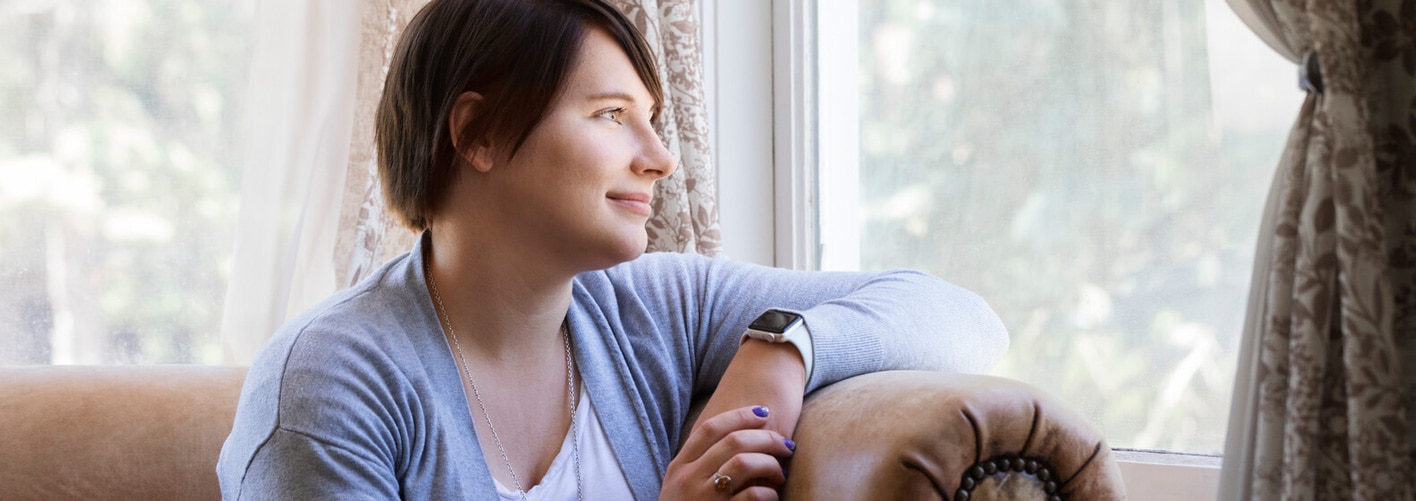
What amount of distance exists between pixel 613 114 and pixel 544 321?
0.27m

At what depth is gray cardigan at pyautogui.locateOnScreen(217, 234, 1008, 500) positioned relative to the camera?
1126 mm

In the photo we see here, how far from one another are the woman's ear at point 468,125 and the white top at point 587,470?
0.32 m

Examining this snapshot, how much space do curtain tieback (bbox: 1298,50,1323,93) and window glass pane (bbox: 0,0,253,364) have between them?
1.93 m

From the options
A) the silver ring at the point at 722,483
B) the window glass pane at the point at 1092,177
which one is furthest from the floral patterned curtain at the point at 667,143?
the silver ring at the point at 722,483

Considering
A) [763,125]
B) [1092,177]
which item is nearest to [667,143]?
[763,125]

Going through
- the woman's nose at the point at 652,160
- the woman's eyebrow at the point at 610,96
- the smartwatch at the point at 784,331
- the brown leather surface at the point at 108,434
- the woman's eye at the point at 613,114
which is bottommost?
the brown leather surface at the point at 108,434

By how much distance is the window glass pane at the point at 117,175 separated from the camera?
2107 mm

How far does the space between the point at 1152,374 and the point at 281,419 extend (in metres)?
1.30

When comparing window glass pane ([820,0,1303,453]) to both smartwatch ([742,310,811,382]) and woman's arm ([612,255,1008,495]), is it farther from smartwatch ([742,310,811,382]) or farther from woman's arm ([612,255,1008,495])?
smartwatch ([742,310,811,382])

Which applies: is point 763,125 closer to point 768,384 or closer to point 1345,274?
point 768,384

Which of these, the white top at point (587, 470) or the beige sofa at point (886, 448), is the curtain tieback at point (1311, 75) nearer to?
the beige sofa at point (886, 448)

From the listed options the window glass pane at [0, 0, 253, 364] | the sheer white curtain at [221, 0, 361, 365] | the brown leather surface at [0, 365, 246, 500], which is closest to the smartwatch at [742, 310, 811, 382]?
the brown leather surface at [0, 365, 246, 500]

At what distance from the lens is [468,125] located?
4.43 ft

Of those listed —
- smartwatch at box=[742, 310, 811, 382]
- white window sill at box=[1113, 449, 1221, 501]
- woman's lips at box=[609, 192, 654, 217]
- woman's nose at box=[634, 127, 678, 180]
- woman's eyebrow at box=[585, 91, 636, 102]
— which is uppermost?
woman's eyebrow at box=[585, 91, 636, 102]
